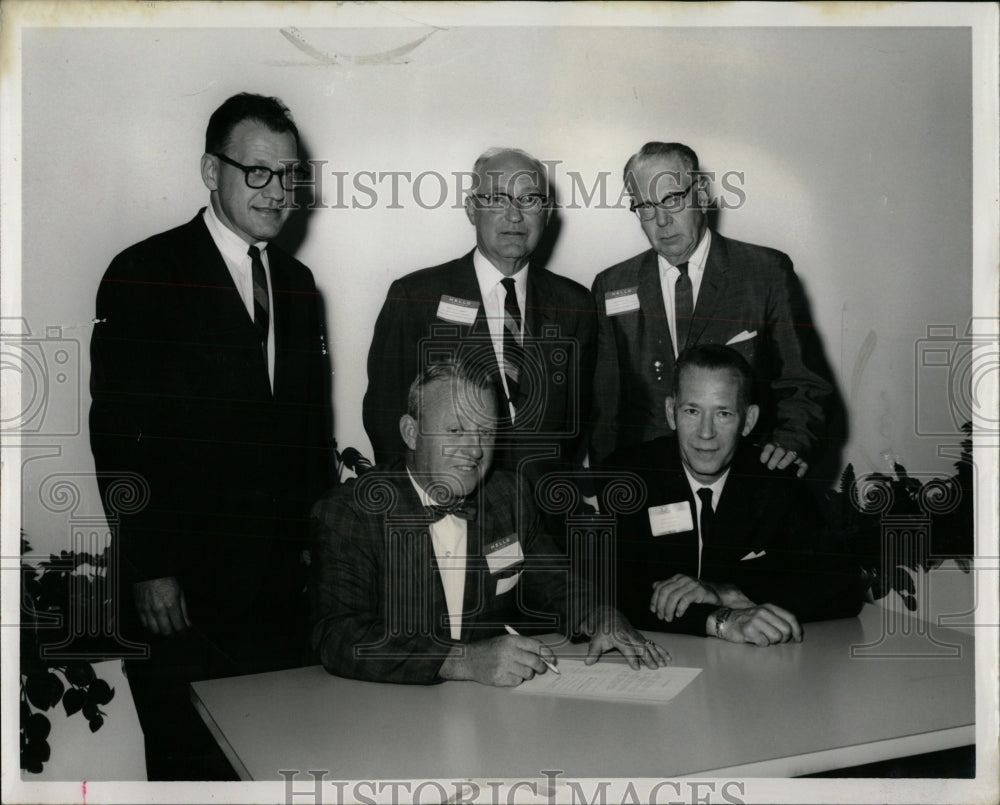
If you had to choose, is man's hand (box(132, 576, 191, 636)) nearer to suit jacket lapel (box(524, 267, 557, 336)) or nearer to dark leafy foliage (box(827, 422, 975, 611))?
suit jacket lapel (box(524, 267, 557, 336))

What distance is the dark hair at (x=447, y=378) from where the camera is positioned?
2947 mm

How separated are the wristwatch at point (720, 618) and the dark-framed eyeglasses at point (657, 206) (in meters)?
1.19

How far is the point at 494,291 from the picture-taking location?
307cm

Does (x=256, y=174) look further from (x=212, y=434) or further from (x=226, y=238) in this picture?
(x=212, y=434)

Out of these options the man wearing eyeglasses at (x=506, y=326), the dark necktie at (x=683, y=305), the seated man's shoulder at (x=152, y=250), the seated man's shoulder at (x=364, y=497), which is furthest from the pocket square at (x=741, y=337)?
the seated man's shoulder at (x=152, y=250)

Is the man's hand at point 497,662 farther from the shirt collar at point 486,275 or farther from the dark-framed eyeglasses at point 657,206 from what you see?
the dark-framed eyeglasses at point 657,206

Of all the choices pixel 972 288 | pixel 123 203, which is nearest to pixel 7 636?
pixel 123 203

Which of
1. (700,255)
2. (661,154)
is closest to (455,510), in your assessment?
(700,255)

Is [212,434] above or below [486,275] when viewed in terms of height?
below

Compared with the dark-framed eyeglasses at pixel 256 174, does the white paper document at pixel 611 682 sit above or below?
below

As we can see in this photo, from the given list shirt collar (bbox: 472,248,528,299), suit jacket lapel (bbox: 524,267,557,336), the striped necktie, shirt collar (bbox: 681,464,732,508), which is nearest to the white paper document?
the striped necktie

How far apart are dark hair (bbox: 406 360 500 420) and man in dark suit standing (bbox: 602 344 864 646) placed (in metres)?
0.46

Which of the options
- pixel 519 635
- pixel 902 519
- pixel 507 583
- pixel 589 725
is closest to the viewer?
pixel 589 725

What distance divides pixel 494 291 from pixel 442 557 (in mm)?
816
